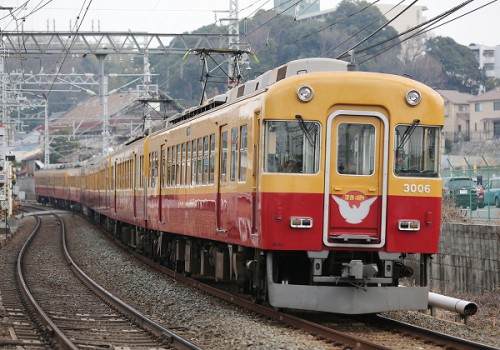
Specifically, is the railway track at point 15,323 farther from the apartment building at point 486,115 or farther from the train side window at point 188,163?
the apartment building at point 486,115

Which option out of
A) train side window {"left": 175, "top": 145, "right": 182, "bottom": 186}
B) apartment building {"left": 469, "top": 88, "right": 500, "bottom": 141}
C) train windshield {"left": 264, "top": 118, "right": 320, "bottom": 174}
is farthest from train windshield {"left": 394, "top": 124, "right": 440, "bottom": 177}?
apartment building {"left": 469, "top": 88, "right": 500, "bottom": 141}

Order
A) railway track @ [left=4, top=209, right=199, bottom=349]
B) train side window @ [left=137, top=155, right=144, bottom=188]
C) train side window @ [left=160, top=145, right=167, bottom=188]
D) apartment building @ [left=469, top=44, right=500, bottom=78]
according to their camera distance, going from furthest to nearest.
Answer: apartment building @ [left=469, top=44, right=500, bottom=78], train side window @ [left=137, top=155, right=144, bottom=188], train side window @ [left=160, top=145, right=167, bottom=188], railway track @ [left=4, top=209, right=199, bottom=349]

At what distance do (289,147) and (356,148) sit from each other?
777 millimetres

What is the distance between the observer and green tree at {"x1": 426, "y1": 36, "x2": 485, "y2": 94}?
71.0 m

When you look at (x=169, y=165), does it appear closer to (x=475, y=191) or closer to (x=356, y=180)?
(x=475, y=191)

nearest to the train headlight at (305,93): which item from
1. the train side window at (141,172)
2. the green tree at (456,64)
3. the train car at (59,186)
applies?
the train side window at (141,172)

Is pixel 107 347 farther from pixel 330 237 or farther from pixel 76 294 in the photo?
pixel 76 294

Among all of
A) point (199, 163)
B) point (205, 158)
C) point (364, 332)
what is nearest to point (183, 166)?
point (199, 163)

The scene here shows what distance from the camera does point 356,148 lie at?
11.8 m

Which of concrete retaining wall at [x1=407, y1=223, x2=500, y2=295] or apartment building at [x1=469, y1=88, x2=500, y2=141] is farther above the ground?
apartment building at [x1=469, y1=88, x2=500, y2=141]

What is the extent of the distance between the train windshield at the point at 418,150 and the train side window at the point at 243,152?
76.0 inches

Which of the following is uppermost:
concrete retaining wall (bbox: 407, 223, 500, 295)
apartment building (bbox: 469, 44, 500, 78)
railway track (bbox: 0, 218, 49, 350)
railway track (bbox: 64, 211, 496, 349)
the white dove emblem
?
apartment building (bbox: 469, 44, 500, 78)

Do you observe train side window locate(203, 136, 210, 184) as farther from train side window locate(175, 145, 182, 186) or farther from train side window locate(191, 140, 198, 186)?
train side window locate(175, 145, 182, 186)

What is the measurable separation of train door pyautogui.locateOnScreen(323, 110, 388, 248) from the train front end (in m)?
0.01
